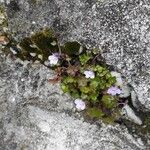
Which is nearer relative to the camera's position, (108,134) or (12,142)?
(108,134)

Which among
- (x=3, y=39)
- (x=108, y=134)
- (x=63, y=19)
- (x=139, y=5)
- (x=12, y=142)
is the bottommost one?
(x=12, y=142)

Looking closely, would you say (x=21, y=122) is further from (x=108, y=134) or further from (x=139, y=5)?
(x=139, y=5)

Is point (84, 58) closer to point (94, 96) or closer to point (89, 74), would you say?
point (89, 74)

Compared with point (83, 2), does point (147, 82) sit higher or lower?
lower

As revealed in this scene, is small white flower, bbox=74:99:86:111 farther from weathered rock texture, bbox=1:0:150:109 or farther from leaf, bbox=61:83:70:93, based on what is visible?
weathered rock texture, bbox=1:0:150:109

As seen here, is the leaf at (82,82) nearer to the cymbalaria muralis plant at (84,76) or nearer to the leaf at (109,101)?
the cymbalaria muralis plant at (84,76)

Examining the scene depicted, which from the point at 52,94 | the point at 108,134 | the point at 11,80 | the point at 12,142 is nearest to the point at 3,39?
the point at 11,80
